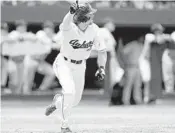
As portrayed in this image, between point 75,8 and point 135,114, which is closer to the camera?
point 75,8

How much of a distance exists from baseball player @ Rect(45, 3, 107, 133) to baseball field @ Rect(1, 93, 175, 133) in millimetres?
649

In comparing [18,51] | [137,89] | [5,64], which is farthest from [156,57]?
[5,64]

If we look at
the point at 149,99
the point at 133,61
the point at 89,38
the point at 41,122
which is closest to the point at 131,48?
the point at 133,61

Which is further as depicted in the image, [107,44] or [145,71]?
[107,44]

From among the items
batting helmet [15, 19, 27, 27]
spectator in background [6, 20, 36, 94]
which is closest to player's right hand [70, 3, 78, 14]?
spectator in background [6, 20, 36, 94]

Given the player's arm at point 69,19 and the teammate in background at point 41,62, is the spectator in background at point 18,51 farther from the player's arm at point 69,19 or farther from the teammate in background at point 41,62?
the player's arm at point 69,19

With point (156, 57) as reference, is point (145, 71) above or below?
below

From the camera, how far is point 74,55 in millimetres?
7078

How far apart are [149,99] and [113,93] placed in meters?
1.10

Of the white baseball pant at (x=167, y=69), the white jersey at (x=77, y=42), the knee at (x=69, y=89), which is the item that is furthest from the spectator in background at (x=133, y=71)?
the knee at (x=69, y=89)

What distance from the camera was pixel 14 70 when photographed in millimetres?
13586

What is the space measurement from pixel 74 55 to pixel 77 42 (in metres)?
0.20

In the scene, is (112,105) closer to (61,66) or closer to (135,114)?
(135,114)

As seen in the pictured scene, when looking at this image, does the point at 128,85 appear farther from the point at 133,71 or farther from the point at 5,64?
the point at 5,64
